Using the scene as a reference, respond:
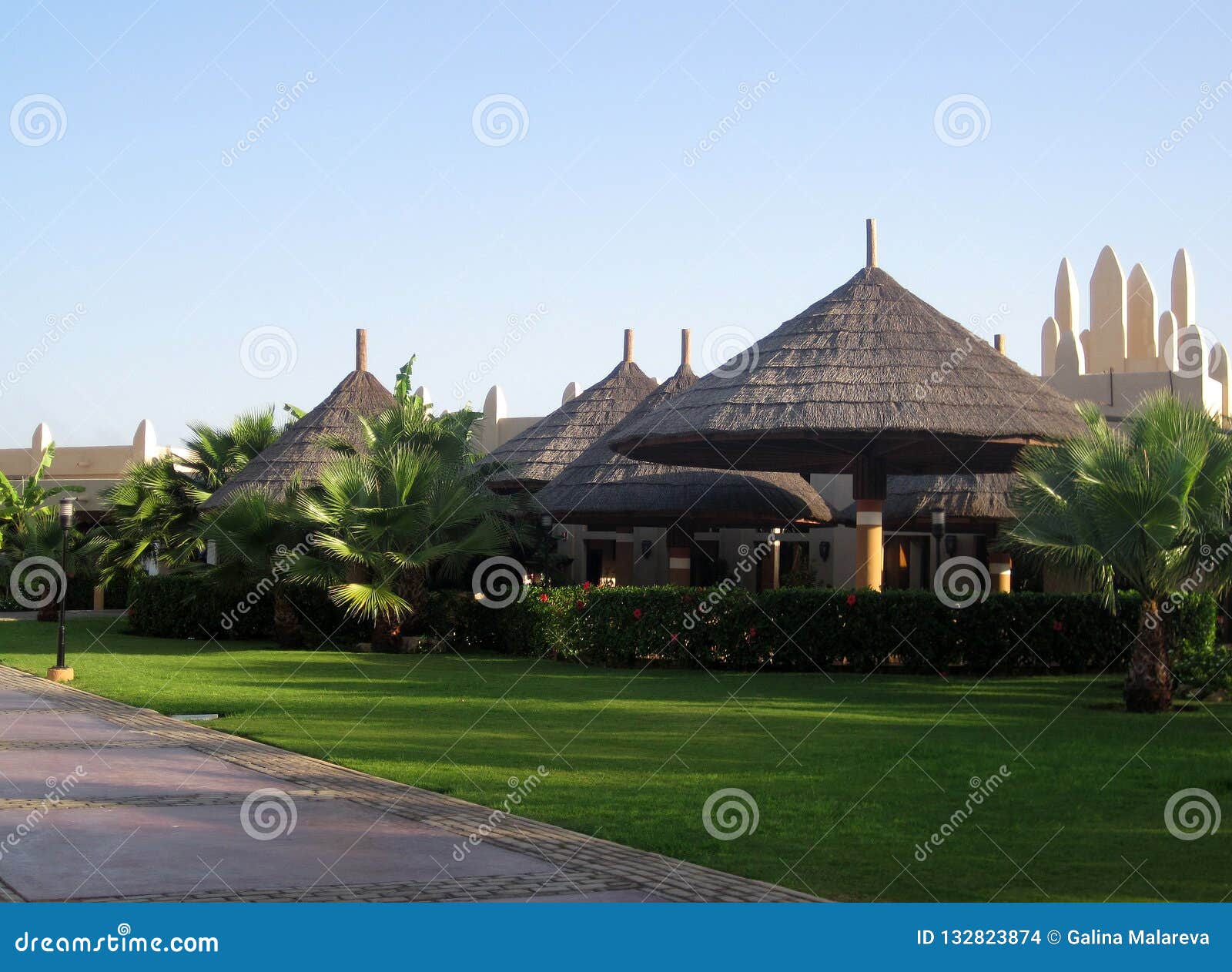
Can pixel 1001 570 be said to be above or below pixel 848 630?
above

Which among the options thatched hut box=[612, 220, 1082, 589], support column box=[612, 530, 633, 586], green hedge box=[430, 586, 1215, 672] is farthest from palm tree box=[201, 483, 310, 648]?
support column box=[612, 530, 633, 586]

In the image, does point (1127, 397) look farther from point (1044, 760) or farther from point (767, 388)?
point (1044, 760)

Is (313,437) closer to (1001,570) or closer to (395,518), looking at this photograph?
(395,518)

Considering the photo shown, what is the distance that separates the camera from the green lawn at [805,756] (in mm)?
7281

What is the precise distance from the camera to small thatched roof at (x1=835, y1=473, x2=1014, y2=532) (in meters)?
28.3

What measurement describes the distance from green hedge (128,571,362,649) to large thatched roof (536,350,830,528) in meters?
4.69

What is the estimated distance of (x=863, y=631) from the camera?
65.1 feet

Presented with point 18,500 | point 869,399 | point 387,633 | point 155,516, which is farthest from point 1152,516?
point 18,500

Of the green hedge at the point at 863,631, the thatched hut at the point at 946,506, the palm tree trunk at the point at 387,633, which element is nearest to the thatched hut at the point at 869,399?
the green hedge at the point at 863,631

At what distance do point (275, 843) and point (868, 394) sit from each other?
46.1 ft

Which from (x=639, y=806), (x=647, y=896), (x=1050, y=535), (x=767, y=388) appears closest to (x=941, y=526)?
(x=767, y=388)

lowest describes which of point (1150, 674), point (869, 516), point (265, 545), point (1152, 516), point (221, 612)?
point (221, 612)

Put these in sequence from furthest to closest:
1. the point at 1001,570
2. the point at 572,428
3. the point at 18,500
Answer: the point at 18,500 → the point at 572,428 → the point at 1001,570

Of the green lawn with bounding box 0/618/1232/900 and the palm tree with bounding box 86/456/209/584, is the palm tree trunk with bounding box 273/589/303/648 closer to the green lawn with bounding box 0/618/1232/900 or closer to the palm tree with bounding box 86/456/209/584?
the palm tree with bounding box 86/456/209/584
